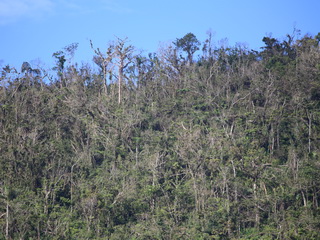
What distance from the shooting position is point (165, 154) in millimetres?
40000

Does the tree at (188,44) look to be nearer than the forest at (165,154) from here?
No

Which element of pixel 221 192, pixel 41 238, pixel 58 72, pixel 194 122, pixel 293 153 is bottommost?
pixel 41 238

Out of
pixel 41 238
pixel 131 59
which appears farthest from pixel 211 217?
pixel 131 59

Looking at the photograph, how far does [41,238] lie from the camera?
3195cm

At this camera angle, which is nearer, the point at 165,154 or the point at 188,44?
the point at 165,154

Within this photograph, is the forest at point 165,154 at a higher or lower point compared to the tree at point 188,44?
lower

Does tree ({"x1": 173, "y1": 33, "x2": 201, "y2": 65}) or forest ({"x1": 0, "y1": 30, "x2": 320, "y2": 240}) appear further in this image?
tree ({"x1": 173, "y1": 33, "x2": 201, "y2": 65})

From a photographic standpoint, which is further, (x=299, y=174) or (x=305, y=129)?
(x=305, y=129)

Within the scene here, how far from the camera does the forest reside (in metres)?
33.2

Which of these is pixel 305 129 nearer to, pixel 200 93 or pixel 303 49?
pixel 200 93

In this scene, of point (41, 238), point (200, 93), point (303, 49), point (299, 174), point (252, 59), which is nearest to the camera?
point (41, 238)

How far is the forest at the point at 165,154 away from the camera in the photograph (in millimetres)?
33219

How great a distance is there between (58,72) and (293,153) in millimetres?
26462

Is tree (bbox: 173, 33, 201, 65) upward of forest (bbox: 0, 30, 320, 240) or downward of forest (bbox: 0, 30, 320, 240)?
upward
